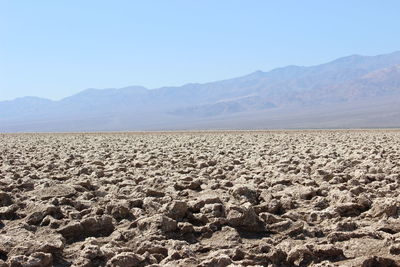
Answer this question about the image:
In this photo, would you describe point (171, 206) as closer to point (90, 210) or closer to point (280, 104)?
point (90, 210)

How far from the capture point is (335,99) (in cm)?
16038

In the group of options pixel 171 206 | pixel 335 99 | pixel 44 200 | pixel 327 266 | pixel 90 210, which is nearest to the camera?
pixel 327 266

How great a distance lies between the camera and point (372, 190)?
14.9 feet

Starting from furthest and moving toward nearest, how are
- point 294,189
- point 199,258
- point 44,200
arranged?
point 294,189 → point 44,200 → point 199,258

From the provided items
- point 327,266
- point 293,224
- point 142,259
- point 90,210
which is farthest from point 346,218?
point 90,210

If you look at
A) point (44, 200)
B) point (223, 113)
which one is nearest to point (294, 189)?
point (44, 200)

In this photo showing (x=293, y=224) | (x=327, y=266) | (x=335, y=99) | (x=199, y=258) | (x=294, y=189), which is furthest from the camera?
(x=335, y=99)

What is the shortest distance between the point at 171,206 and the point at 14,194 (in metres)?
1.85

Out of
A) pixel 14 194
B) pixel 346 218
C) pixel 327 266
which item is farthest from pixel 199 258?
pixel 14 194

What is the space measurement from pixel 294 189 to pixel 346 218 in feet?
3.80

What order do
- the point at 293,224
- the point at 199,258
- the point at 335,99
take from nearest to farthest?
the point at 199,258, the point at 293,224, the point at 335,99

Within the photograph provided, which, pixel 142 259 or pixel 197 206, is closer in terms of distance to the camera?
pixel 142 259

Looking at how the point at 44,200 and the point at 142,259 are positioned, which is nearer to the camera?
the point at 142,259

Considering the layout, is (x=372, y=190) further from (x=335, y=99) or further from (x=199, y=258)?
(x=335, y=99)
